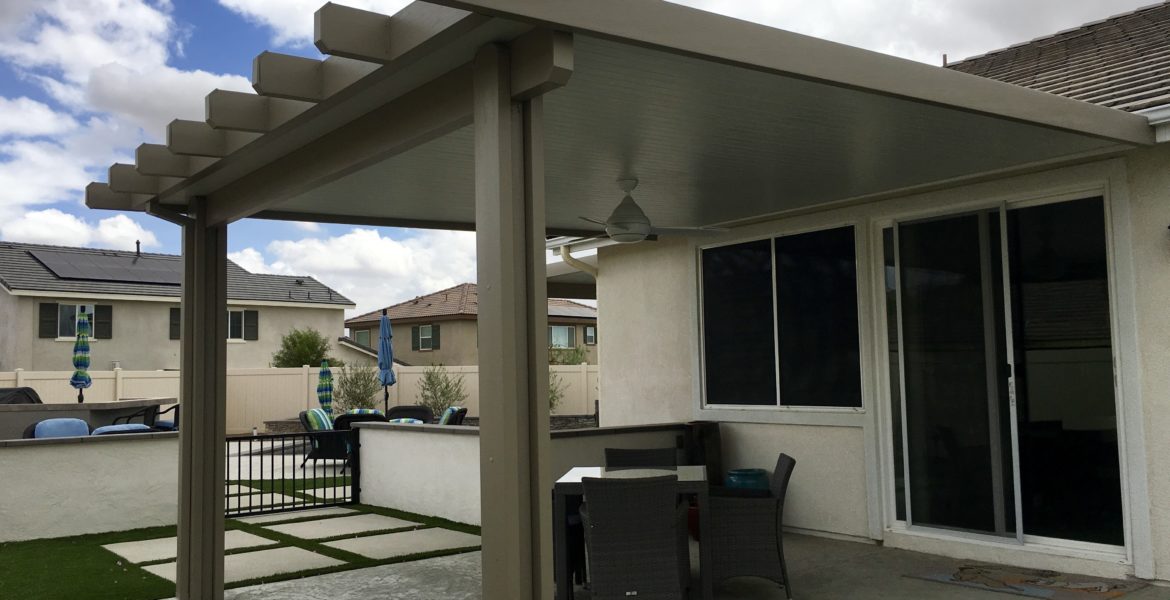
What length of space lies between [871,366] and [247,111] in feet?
17.7

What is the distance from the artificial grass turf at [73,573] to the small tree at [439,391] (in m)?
14.2

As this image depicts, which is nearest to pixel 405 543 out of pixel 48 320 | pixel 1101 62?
pixel 1101 62

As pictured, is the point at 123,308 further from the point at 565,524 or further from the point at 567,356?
the point at 565,524

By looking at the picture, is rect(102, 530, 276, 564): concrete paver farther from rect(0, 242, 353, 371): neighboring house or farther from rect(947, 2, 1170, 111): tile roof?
rect(0, 242, 353, 371): neighboring house

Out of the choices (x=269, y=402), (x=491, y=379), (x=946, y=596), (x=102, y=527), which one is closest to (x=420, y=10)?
(x=491, y=379)

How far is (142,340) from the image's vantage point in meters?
27.4

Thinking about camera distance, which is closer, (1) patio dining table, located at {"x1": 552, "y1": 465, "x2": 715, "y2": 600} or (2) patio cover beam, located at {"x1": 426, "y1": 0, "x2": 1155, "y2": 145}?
(2) patio cover beam, located at {"x1": 426, "y1": 0, "x2": 1155, "y2": 145}

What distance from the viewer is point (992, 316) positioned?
7.11 metres

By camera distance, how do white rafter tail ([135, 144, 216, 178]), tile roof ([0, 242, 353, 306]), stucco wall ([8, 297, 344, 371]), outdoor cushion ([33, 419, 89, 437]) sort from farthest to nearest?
tile roof ([0, 242, 353, 306]), stucco wall ([8, 297, 344, 371]), outdoor cushion ([33, 419, 89, 437]), white rafter tail ([135, 144, 216, 178])

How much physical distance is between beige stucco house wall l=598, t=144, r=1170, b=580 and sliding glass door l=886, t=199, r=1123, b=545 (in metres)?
0.14

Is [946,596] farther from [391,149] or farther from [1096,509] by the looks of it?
[391,149]

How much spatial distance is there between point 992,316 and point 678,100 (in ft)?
11.4

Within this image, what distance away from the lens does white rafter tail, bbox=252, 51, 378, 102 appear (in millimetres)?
4395

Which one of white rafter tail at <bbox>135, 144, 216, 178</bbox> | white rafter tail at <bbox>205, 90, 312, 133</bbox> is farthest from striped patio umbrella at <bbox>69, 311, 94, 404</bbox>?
white rafter tail at <bbox>205, 90, 312, 133</bbox>
